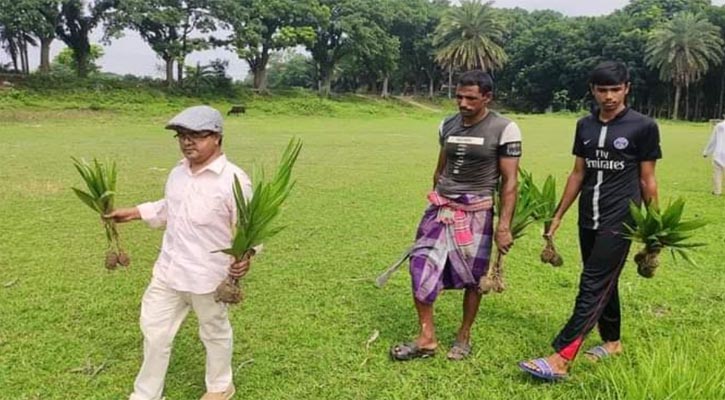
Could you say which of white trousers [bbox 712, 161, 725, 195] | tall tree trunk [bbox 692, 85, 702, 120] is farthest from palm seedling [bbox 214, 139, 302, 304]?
tall tree trunk [bbox 692, 85, 702, 120]

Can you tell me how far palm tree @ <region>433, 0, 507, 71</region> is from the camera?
53.9 meters

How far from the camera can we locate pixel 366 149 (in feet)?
60.5

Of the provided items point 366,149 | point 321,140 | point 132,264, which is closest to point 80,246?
point 132,264

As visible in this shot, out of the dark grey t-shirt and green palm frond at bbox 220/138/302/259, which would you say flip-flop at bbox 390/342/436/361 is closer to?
the dark grey t-shirt

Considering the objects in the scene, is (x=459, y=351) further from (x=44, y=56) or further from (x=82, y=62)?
(x=82, y=62)

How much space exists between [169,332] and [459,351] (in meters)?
1.72

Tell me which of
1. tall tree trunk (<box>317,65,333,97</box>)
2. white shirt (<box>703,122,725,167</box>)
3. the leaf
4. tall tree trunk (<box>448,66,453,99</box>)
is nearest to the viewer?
the leaf

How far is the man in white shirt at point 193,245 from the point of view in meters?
3.02

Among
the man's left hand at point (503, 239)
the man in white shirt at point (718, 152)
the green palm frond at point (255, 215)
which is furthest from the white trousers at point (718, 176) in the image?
the green palm frond at point (255, 215)

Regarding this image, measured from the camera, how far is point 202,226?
3.03 meters

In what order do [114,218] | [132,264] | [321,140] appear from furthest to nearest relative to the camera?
[321,140]
[132,264]
[114,218]

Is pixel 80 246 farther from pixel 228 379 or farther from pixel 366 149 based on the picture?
pixel 366 149

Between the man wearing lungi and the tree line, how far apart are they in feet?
111

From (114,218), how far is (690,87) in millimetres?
60088
